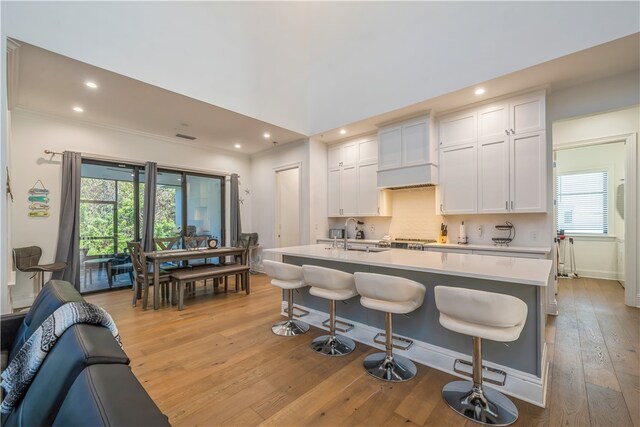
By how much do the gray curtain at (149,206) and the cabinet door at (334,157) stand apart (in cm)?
340

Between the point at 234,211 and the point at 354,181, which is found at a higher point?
the point at 354,181

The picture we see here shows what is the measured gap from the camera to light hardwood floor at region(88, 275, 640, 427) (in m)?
1.79

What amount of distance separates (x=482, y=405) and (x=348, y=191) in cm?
405

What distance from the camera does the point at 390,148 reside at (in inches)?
184

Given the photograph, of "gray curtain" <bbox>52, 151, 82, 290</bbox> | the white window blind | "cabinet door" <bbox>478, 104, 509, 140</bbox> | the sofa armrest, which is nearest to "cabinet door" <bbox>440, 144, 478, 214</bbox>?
"cabinet door" <bbox>478, 104, 509, 140</bbox>

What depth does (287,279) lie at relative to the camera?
9.52 ft

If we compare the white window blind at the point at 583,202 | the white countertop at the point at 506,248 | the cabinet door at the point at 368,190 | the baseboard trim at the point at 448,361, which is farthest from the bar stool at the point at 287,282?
the white window blind at the point at 583,202

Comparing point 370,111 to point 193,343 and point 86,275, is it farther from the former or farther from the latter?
point 86,275

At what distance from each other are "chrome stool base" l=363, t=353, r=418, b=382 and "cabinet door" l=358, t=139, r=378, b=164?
3.55m

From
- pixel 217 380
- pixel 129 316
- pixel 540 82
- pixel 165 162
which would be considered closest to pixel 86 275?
pixel 129 316

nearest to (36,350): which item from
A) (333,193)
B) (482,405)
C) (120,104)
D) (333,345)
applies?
(333,345)

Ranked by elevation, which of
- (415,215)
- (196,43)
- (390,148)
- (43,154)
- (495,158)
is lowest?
(415,215)

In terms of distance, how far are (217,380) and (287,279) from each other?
1.06 meters

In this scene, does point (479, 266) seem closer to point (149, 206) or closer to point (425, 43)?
point (425, 43)
